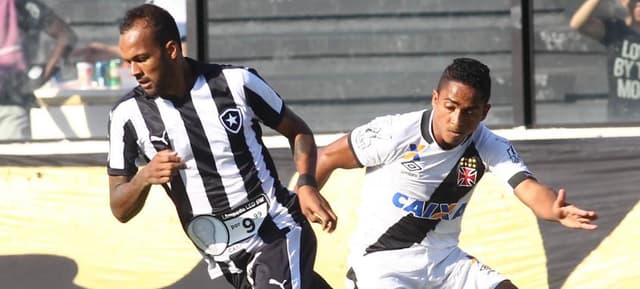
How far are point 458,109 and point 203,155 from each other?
1056 millimetres

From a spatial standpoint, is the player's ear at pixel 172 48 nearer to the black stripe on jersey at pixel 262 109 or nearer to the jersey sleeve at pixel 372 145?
the black stripe on jersey at pixel 262 109

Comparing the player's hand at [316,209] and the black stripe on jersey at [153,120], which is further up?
the black stripe on jersey at [153,120]

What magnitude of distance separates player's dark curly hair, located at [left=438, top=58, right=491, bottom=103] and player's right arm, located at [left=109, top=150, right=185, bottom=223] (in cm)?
130

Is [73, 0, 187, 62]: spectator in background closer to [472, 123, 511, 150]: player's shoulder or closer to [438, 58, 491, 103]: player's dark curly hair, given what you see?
[472, 123, 511, 150]: player's shoulder

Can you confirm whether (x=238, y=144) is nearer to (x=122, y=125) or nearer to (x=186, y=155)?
(x=186, y=155)

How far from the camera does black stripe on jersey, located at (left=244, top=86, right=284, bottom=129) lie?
4.90 meters

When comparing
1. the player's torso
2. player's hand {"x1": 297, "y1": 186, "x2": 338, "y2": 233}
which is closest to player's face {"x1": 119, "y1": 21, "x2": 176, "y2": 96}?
player's hand {"x1": 297, "y1": 186, "x2": 338, "y2": 233}

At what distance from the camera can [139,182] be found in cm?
461

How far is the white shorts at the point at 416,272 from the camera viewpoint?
566cm

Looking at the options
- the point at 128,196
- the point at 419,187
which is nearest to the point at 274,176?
Answer: the point at 128,196

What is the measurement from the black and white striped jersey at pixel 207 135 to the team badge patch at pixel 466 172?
1005 mm

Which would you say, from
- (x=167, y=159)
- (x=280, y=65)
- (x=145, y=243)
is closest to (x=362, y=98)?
(x=280, y=65)

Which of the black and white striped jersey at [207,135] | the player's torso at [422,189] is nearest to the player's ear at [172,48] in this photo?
the black and white striped jersey at [207,135]

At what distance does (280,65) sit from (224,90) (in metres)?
3.24
